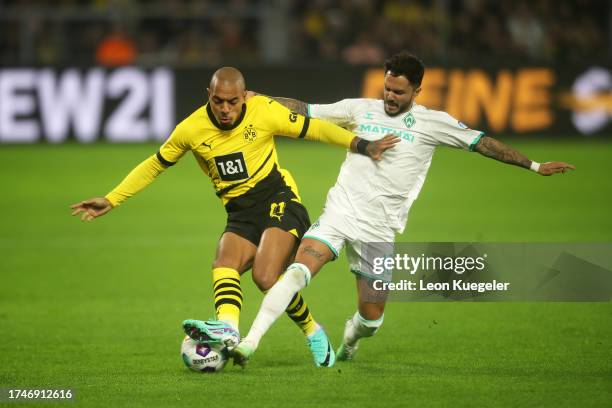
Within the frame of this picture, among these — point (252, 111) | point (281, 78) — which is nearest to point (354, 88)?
point (281, 78)

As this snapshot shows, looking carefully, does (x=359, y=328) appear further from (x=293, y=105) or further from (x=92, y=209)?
(x=92, y=209)

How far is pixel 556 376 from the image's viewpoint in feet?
22.9

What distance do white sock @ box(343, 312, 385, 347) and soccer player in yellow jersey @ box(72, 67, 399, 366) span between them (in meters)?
0.19

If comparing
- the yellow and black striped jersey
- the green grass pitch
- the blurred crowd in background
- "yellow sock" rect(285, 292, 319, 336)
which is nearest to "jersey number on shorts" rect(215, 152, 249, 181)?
the yellow and black striped jersey

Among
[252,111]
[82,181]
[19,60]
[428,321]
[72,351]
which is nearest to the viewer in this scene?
[252,111]

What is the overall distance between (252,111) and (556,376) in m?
2.78

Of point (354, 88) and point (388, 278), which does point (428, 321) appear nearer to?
point (388, 278)

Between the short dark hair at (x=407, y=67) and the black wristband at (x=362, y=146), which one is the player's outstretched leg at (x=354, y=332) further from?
the short dark hair at (x=407, y=67)

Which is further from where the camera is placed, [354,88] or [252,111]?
[354,88]

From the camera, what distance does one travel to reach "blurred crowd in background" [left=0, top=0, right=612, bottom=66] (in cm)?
2238

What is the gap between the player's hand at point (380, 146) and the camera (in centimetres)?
719

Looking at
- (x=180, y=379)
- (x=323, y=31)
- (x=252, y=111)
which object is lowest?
(x=323, y=31)

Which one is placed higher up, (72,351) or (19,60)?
(72,351)

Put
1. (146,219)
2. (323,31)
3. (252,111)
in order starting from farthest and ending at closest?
(323,31) < (146,219) < (252,111)
